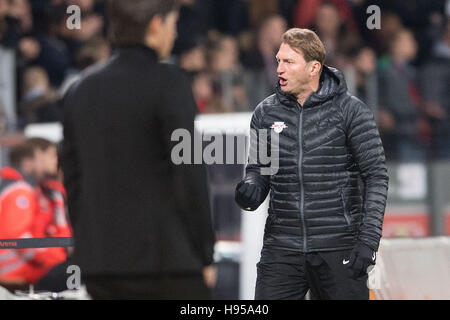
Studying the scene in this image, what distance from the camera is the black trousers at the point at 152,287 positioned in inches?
103

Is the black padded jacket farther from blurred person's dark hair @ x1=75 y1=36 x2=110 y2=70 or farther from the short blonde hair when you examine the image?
blurred person's dark hair @ x1=75 y1=36 x2=110 y2=70

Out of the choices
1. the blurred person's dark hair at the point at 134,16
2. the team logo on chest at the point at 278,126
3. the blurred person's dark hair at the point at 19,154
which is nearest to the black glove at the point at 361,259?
the team logo on chest at the point at 278,126

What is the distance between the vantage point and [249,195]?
3.38m

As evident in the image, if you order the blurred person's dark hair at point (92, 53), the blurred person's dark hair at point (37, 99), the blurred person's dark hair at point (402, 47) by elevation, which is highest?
the blurred person's dark hair at point (402, 47)

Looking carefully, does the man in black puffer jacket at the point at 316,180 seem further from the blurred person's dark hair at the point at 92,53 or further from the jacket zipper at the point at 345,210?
the blurred person's dark hair at the point at 92,53

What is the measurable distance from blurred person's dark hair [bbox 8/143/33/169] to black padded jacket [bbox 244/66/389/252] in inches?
83.9

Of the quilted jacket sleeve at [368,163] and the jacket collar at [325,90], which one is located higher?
the jacket collar at [325,90]

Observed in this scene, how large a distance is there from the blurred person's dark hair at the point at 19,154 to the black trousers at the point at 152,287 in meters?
2.64

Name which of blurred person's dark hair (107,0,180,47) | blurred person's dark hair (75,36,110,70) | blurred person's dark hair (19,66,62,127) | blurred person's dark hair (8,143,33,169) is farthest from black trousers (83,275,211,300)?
blurred person's dark hair (75,36,110,70)

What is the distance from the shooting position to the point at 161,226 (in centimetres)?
260

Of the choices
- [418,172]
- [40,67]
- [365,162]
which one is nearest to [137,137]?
[365,162]

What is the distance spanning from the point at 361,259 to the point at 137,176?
107cm

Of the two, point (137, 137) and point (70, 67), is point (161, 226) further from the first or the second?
point (70, 67)

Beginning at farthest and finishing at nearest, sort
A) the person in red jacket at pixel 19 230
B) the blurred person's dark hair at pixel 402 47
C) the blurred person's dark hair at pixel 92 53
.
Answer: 1. the blurred person's dark hair at pixel 402 47
2. the blurred person's dark hair at pixel 92 53
3. the person in red jacket at pixel 19 230
